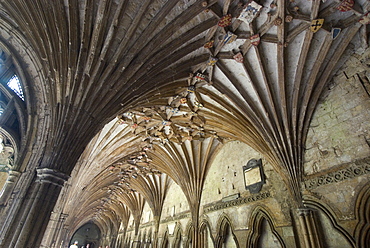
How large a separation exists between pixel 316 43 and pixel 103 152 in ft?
30.8

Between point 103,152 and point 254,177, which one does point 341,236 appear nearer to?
point 254,177

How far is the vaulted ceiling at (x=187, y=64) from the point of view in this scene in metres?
3.96

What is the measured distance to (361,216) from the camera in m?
4.56

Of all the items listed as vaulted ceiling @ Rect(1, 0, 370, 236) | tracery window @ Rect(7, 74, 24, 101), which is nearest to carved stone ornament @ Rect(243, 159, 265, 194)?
vaulted ceiling @ Rect(1, 0, 370, 236)

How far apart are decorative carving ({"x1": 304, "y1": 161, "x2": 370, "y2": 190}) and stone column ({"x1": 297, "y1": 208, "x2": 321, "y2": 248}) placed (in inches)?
27.0

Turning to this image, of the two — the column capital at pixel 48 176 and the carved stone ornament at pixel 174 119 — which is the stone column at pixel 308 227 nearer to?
the carved stone ornament at pixel 174 119

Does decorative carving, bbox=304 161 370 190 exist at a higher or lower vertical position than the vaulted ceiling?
lower

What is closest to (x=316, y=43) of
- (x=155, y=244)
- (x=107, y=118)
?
(x=107, y=118)

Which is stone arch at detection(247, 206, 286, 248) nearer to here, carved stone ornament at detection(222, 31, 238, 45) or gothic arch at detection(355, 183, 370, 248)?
gothic arch at detection(355, 183, 370, 248)

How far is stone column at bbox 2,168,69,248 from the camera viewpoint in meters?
3.10

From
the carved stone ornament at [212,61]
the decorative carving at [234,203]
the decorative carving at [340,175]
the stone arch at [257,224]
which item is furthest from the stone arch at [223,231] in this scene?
the carved stone ornament at [212,61]

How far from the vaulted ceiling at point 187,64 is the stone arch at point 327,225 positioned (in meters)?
0.50

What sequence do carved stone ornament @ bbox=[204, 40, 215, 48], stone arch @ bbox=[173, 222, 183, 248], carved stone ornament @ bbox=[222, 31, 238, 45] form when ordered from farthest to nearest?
stone arch @ bbox=[173, 222, 183, 248] < carved stone ornament @ bbox=[204, 40, 215, 48] < carved stone ornament @ bbox=[222, 31, 238, 45]

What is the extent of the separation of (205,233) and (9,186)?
29.8 ft
